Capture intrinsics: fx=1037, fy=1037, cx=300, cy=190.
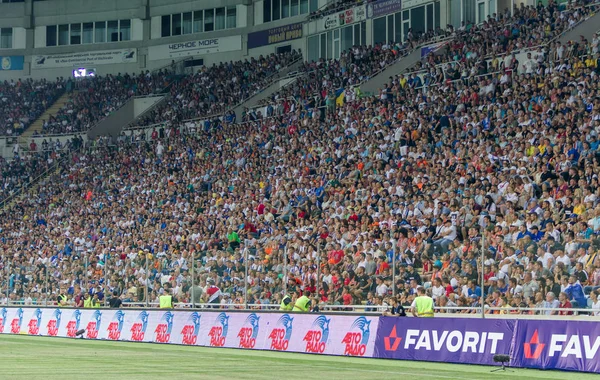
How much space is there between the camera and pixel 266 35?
207 feet

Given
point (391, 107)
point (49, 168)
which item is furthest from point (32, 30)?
point (391, 107)

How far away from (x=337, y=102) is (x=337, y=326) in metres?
22.1

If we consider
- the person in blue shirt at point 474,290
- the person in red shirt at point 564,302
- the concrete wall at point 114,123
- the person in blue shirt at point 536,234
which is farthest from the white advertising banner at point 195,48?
the person in red shirt at point 564,302

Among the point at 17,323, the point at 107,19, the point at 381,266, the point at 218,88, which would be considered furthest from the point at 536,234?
the point at 107,19

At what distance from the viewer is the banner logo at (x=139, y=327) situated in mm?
31703

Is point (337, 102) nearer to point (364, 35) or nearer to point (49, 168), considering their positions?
point (364, 35)

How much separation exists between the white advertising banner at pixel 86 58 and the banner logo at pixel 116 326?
39765mm

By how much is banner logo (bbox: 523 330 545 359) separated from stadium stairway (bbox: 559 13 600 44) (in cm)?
1946

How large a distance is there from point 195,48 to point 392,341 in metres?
47.5

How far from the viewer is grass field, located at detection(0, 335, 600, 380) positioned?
706 inches

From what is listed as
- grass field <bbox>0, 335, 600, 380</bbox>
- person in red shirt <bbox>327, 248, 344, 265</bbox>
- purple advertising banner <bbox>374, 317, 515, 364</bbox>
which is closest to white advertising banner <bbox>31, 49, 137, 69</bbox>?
grass field <bbox>0, 335, 600, 380</bbox>

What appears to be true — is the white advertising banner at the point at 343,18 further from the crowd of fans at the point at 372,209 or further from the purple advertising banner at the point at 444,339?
the purple advertising banner at the point at 444,339

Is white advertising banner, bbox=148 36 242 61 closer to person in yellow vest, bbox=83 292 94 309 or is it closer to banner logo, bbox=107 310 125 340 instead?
person in yellow vest, bbox=83 292 94 309

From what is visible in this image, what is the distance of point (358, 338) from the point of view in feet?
76.7
